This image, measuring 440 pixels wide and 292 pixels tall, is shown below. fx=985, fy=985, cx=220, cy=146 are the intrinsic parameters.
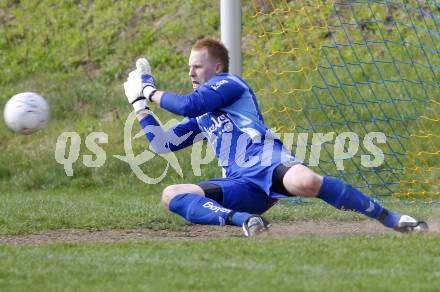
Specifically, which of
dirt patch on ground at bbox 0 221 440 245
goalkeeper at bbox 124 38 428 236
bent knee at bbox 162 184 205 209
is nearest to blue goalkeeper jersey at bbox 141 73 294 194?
goalkeeper at bbox 124 38 428 236

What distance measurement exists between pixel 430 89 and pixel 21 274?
6151mm

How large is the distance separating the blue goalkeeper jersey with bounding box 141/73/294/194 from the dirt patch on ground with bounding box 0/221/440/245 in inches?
16.4

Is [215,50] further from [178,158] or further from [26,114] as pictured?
[178,158]

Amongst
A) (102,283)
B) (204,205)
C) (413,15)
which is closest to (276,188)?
(204,205)

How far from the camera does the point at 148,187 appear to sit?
10.2 m

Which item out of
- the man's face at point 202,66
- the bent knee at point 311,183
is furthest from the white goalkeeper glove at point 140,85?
the bent knee at point 311,183

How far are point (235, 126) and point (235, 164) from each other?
0.23 m

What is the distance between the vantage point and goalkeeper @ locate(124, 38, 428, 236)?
564 centimetres

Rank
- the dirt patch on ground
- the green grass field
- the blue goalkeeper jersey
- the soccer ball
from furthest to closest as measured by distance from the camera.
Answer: the soccer ball < the dirt patch on ground < the blue goalkeeper jersey < the green grass field

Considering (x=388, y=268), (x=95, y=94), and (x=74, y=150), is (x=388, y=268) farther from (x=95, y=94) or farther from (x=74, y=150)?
(x=95, y=94)

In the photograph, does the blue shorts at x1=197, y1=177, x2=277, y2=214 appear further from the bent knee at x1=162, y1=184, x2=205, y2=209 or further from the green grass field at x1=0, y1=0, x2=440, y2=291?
the green grass field at x1=0, y1=0, x2=440, y2=291

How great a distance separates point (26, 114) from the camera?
21.0 feet

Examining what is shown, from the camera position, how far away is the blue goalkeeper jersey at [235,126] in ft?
19.4

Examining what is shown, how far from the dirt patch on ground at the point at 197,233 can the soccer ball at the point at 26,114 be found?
715mm
